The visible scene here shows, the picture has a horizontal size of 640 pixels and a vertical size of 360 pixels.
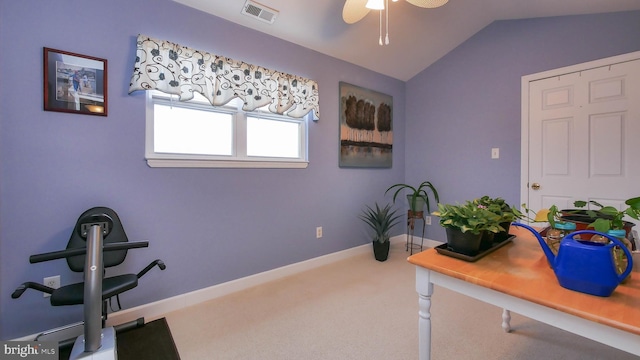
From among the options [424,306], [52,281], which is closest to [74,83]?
[52,281]

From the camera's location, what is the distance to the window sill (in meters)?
2.00

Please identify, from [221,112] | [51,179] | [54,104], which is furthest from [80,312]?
[221,112]

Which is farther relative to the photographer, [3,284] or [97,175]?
[97,175]

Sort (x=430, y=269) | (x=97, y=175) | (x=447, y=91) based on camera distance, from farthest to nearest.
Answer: (x=447, y=91) → (x=97, y=175) → (x=430, y=269)

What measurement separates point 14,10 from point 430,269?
2648mm

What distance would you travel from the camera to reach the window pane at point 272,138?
2535 millimetres

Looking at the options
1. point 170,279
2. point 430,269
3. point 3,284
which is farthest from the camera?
point 170,279

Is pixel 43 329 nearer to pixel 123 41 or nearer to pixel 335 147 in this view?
pixel 123 41

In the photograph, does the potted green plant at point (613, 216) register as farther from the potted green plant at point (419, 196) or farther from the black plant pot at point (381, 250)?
the potted green plant at point (419, 196)

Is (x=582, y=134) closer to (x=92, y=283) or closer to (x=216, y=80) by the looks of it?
(x=216, y=80)

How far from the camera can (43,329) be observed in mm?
1632

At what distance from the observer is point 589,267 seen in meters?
0.72

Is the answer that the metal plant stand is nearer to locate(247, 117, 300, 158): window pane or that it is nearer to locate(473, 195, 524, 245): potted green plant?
locate(247, 117, 300, 158): window pane

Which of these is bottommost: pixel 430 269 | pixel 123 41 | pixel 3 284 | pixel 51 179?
pixel 3 284
